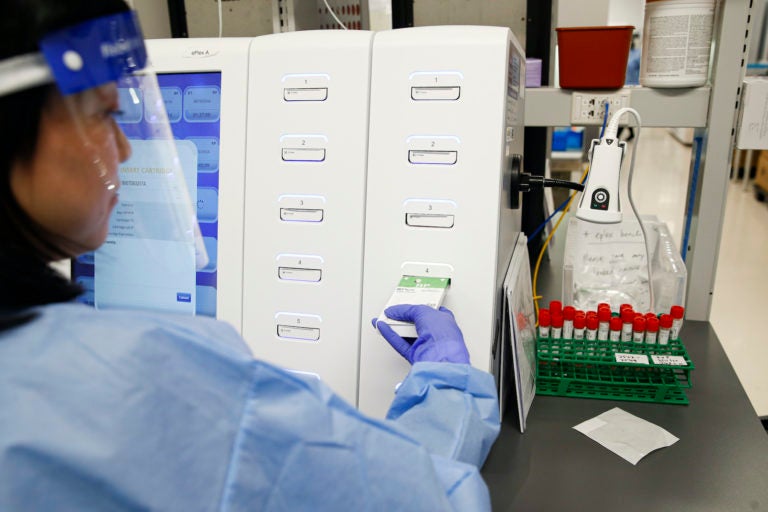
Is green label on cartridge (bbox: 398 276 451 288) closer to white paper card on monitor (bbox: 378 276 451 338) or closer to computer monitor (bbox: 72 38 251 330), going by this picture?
white paper card on monitor (bbox: 378 276 451 338)

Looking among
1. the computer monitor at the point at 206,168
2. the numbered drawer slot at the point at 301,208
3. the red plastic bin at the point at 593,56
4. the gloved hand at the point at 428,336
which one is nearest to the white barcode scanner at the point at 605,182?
the red plastic bin at the point at 593,56

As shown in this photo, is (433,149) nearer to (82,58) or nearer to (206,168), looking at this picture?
(206,168)

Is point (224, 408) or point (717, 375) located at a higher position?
point (224, 408)

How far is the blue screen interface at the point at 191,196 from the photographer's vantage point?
986mm

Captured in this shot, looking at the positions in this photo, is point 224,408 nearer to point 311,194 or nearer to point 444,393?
point 444,393

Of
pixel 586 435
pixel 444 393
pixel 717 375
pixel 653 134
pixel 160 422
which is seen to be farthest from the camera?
pixel 653 134

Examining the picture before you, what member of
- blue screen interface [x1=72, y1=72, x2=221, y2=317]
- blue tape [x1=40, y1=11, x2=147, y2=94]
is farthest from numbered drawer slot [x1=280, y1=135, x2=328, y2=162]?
blue tape [x1=40, y1=11, x2=147, y2=94]

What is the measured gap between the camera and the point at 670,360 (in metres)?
1.04

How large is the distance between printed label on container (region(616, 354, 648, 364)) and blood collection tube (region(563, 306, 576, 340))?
0.10 meters

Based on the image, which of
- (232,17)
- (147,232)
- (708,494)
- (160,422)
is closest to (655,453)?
(708,494)

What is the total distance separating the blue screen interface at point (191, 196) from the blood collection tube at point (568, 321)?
0.67m

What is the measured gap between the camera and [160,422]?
16.1 inches

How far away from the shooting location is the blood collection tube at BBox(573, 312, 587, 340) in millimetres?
1119

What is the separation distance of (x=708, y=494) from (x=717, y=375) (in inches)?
15.7
